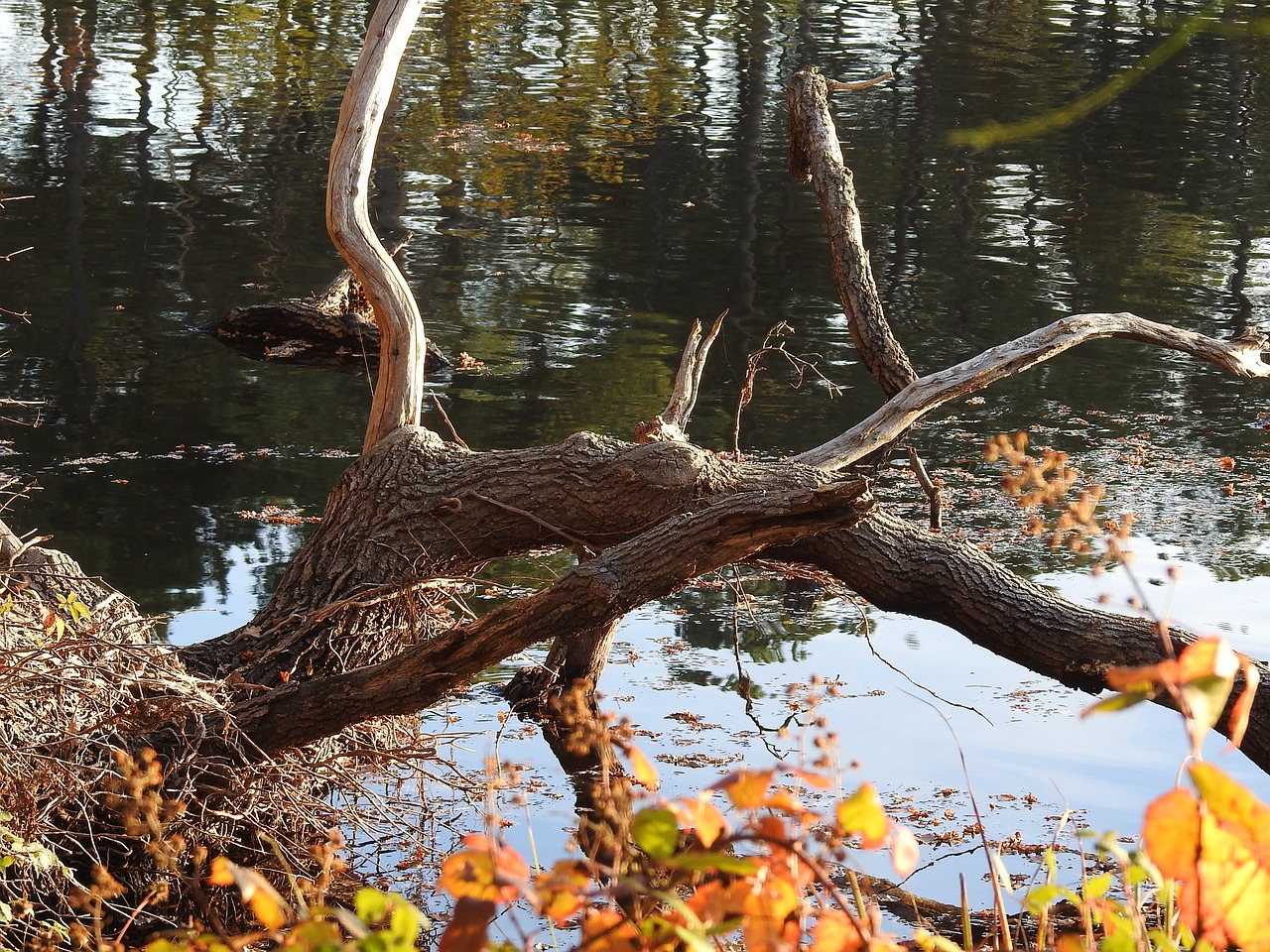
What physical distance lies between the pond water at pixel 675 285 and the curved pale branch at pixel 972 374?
0.90 metres

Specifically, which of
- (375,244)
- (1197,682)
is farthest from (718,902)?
(375,244)

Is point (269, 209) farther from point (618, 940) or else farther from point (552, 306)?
point (618, 940)

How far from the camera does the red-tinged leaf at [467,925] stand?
1106 mm

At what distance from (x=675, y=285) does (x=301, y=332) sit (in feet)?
11.2

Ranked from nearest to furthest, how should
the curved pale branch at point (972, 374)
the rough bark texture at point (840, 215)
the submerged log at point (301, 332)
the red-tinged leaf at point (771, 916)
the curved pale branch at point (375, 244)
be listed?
the red-tinged leaf at point (771, 916)
the curved pale branch at point (375, 244)
the curved pale branch at point (972, 374)
the rough bark texture at point (840, 215)
the submerged log at point (301, 332)

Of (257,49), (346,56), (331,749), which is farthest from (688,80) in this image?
(331,749)

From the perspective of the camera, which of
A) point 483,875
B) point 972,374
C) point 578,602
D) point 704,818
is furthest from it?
point 972,374

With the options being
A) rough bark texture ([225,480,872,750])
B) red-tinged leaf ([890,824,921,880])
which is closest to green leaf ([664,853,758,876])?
red-tinged leaf ([890,824,921,880])

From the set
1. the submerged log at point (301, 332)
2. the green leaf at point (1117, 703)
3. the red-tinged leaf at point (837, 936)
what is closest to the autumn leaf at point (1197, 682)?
the green leaf at point (1117, 703)

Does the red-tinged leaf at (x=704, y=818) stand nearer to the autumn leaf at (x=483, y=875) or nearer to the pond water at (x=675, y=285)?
the autumn leaf at (x=483, y=875)

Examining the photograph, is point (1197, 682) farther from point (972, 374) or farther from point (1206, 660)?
point (972, 374)

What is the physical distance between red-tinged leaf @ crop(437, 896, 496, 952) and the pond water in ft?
4.33

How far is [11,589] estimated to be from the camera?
4.33m

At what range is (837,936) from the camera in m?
1.45
